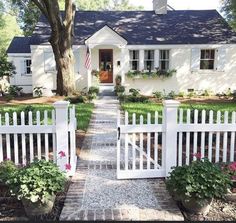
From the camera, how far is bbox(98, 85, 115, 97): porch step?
2027cm

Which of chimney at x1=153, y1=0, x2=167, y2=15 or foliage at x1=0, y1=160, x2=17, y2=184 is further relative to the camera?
chimney at x1=153, y1=0, x2=167, y2=15

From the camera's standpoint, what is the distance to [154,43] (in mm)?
20875

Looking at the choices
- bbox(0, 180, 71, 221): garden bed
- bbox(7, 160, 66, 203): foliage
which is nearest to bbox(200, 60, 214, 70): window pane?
bbox(0, 180, 71, 221): garden bed

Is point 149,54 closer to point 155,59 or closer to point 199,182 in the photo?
point 155,59

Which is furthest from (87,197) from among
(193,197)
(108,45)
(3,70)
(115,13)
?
(115,13)

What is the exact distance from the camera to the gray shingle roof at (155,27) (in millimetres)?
21188

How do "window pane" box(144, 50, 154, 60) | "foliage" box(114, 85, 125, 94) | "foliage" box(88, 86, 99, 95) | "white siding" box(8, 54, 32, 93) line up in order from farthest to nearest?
1. "white siding" box(8, 54, 32, 93)
2. "window pane" box(144, 50, 154, 60)
3. "foliage" box(114, 85, 125, 94)
4. "foliage" box(88, 86, 99, 95)

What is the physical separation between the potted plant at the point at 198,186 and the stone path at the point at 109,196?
24 cm

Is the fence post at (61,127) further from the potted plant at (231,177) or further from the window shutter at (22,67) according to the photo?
the window shutter at (22,67)

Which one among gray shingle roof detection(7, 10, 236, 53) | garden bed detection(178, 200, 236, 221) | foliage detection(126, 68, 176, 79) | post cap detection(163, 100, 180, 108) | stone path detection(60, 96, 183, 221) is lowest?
garden bed detection(178, 200, 236, 221)

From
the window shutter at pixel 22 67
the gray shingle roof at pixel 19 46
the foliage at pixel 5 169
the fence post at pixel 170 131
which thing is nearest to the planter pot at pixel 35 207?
the foliage at pixel 5 169

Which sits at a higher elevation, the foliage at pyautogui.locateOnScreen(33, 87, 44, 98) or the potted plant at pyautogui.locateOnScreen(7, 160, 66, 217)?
the foliage at pyautogui.locateOnScreen(33, 87, 44, 98)

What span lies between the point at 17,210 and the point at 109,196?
138cm

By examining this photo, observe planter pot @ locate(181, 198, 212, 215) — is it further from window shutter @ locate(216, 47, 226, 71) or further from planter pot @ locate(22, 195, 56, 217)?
window shutter @ locate(216, 47, 226, 71)
